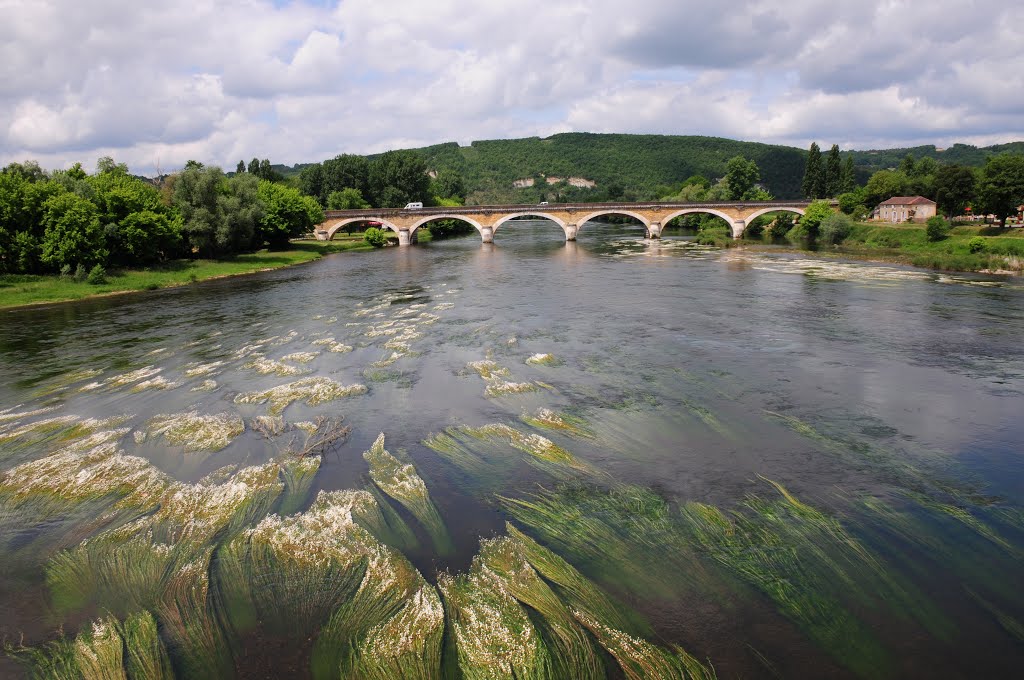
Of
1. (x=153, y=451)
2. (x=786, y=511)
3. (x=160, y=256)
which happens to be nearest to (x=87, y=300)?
(x=160, y=256)

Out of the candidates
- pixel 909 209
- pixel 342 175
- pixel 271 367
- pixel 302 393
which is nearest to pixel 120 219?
pixel 271 367

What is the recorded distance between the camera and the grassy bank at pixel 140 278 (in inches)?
1802

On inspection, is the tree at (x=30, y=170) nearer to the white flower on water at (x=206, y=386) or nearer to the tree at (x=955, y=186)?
the white flower on water at (x=206, y=386)

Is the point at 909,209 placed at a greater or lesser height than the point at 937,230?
greater

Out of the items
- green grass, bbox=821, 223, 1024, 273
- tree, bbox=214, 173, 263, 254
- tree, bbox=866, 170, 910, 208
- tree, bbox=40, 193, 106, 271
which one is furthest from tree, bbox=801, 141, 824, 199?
tree, bbox=40, 193, 106, 271

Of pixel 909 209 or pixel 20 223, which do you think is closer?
pixel 20 223

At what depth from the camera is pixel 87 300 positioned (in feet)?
153

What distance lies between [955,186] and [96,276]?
97216 mm

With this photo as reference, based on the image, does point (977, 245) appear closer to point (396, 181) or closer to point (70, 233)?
point (70, 233)

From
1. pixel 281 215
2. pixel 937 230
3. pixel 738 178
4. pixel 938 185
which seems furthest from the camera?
pixel 738 178

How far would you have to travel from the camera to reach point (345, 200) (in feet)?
367

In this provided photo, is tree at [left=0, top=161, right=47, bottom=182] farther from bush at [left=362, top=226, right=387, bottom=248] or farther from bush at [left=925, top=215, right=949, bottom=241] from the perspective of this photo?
bush at [left=925, top=215, right=949, bottom=241]

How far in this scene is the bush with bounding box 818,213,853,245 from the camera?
256 ft

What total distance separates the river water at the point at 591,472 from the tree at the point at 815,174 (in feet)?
318
